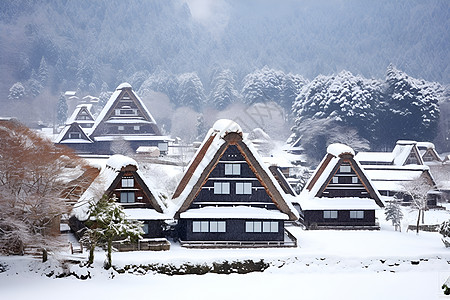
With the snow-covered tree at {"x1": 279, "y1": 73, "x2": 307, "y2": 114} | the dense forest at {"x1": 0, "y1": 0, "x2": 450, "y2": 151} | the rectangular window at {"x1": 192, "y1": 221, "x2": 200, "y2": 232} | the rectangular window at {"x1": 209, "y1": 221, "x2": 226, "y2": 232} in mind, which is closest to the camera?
the rectangular window at {"x1": 192, "y1": 221, "x2": 200, "y2": 232}

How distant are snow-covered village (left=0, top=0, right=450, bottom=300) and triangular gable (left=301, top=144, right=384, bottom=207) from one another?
0.31ft

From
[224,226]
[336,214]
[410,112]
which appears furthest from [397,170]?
[224,226]

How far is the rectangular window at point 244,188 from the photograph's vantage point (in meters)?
27.8

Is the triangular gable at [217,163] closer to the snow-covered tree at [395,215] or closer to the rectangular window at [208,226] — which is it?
the rectangular window at [208,226]

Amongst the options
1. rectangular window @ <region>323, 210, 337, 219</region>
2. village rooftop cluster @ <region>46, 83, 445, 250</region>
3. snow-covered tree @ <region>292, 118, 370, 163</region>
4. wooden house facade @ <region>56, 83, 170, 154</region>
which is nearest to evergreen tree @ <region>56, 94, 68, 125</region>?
wooden house facade @ <region>56, 83, 170, 154</region>

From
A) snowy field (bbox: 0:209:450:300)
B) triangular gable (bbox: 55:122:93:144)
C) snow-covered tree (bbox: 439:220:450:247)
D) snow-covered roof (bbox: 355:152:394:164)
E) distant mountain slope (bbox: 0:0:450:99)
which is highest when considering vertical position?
distant mountain slope (bbox: 0:0:450:99)

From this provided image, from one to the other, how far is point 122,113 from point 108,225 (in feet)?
110

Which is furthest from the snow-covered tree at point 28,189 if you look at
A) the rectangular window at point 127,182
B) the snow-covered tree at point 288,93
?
the snow-covered tree at point 288,93

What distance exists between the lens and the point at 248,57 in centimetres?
11394

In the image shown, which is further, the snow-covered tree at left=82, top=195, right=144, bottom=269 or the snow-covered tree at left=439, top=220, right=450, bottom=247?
the snow-covered tree at left=439, top=220, right=450, bottom=247

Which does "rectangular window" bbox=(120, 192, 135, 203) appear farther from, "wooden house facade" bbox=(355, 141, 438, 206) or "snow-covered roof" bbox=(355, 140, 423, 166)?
"snow-covered roof" bbox=(355, 140, 423, 166)

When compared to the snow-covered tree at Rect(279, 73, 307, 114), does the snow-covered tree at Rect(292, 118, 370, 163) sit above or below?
below

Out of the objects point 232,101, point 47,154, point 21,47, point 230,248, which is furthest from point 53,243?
point 21,47

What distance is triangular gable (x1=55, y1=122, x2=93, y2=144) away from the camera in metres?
55.7
